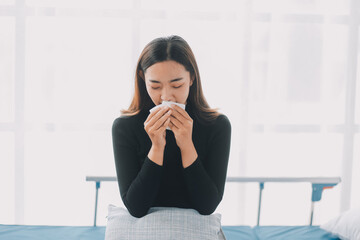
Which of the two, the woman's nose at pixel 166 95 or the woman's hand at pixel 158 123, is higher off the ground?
the woman's nose at pixel 166 95

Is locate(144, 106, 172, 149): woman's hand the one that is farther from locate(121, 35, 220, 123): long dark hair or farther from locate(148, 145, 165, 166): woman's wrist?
locate(121, 35, 220, 123): long dark hair

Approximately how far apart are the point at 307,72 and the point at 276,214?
113 centimetres

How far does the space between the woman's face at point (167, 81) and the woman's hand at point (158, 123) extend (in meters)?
0.04

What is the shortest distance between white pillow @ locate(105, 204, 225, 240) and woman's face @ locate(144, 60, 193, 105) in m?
0.41

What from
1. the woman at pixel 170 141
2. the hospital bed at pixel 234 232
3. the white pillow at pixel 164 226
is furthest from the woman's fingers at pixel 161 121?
the hospital bed at pixel 234 232

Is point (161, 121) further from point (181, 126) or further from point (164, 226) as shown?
point (164, 226)

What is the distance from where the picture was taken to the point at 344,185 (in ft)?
8.90

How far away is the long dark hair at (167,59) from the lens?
115cm

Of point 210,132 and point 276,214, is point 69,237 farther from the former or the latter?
point 276,214

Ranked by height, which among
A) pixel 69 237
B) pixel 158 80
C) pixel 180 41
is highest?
pixel 180 41

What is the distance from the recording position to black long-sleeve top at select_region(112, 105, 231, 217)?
1189mm

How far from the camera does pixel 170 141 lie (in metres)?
1.31

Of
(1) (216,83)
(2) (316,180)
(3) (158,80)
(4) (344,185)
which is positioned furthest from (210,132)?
(4) (344,185)

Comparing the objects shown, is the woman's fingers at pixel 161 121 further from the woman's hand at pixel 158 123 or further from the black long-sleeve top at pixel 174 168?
the black long-sleeve top at pixel 174 168
